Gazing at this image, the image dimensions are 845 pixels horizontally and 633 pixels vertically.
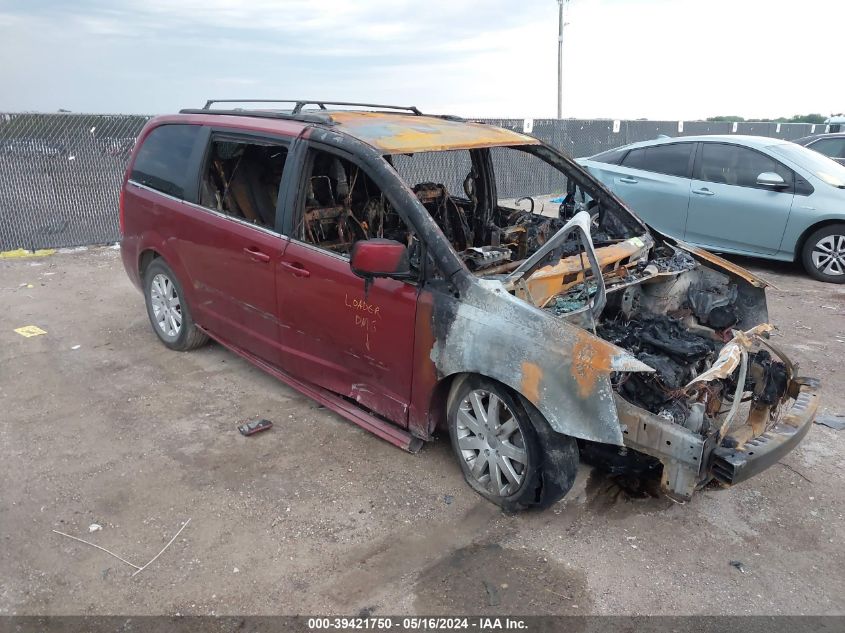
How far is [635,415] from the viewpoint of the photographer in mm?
2773

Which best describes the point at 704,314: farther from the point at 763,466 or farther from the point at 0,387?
the point at 0,387

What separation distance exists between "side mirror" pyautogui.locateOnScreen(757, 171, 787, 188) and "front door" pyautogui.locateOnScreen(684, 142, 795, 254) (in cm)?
7

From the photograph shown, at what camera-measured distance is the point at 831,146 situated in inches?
427

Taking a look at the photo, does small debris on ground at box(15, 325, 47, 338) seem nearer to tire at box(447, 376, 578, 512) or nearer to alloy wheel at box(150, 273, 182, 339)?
alloy wheel at box(150, 273, 182, 339)

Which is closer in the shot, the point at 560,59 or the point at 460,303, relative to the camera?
the point at 460,303

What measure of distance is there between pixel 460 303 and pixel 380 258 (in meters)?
0.44

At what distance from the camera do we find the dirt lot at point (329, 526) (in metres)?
2.71

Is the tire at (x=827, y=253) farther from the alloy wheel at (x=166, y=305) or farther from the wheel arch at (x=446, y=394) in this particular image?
the alloy wheel at (x=166, y=305)

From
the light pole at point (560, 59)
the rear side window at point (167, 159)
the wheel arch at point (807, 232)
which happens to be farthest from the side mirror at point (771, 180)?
the light pole at point (560, 59)

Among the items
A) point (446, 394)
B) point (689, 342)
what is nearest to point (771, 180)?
point (689, 342)

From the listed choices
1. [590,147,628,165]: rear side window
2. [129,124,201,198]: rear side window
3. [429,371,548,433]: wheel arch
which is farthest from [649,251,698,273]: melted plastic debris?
[590,147,628,165]: rear side window

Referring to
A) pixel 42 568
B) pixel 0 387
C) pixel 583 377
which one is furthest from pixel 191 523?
pixel 0 387

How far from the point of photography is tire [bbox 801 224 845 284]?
715 centimetres

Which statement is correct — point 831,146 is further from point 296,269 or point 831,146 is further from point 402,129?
point 296,269
